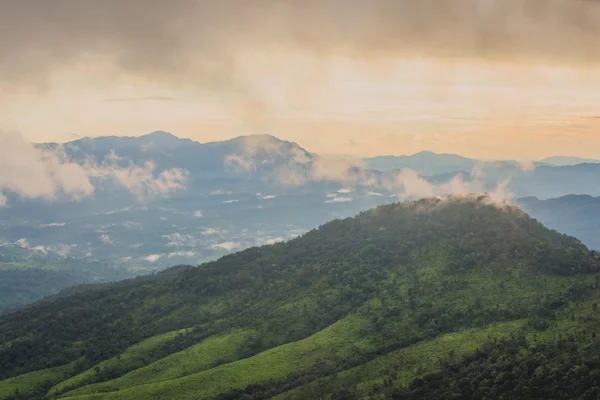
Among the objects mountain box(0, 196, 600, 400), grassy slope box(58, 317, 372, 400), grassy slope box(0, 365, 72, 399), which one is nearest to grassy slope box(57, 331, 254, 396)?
mountain box(0, 196, 600, 400)

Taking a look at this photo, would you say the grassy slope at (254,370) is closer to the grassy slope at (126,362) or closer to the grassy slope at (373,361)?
the grassy slope at (373,361)

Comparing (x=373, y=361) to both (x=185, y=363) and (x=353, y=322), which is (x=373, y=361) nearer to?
(x=353, y=322)

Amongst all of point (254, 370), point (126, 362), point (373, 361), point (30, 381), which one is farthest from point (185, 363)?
point (373, 361)

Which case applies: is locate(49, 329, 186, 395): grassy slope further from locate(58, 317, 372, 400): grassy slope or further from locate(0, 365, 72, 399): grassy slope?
locate(58, 317, 372, 400): grassy slope

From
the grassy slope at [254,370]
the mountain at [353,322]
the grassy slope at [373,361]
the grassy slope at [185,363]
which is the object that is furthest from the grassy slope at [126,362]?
the grassy slope at [254,370]

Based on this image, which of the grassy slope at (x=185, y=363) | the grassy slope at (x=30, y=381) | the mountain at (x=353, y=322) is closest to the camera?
the mountain at (x=353, y=322)

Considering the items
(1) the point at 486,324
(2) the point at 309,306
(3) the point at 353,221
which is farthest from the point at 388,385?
(3) the point at 353,221

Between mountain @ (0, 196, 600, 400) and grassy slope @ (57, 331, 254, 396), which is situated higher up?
mountain @ (0, 196, 600, 400)

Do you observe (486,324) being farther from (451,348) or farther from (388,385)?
(388,385)
